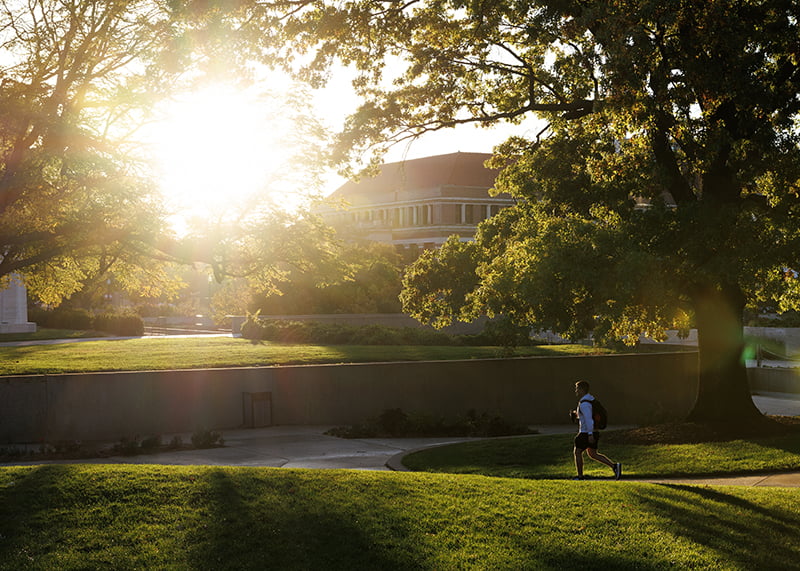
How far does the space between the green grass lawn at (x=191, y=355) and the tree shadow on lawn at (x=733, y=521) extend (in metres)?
14.2

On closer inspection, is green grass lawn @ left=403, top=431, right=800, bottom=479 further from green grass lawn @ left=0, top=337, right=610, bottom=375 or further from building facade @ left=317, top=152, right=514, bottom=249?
building facade @ left=317, top=152, right=514, bottom=249

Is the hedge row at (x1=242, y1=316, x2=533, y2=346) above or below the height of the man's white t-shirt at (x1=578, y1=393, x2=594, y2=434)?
above

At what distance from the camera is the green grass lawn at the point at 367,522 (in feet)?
27.0

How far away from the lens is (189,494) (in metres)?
10.1

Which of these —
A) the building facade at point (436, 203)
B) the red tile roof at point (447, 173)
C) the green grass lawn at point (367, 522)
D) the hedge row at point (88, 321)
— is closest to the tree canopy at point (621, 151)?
the green grass lawn at point (367, 522)

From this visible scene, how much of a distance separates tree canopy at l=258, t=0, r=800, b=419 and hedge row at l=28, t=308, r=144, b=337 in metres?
26.8

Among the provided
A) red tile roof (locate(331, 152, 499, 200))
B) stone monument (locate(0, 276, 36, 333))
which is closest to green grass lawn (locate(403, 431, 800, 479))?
stone monument (locate(0, 276, 36, 333))

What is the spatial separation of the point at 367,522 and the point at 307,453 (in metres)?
8.29

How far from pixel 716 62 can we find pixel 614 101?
1.69 meters

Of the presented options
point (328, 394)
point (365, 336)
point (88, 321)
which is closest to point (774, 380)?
point (365, 336)

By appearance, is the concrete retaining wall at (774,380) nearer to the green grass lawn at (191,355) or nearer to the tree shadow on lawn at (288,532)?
the green grass lawn at (191,355)

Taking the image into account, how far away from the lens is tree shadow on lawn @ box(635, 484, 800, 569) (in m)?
8.53

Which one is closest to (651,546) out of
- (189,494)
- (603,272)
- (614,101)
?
(189,494)

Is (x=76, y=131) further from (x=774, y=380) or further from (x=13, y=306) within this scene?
(x=13, y=306)
